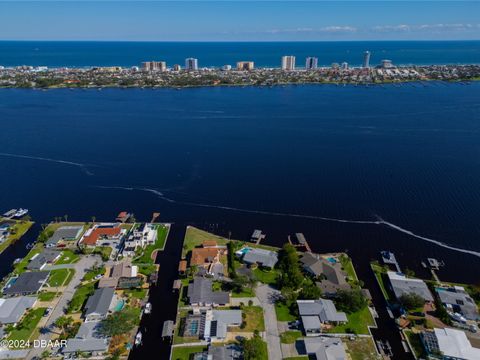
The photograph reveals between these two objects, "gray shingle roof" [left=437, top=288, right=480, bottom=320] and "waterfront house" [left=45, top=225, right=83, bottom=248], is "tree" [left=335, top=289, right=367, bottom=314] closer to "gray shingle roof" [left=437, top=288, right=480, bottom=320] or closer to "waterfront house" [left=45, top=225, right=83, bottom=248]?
"gray shingle roof" [left=437, top=288, right=480, bottom=320]

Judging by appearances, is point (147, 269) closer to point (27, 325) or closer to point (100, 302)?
point (100, 302)

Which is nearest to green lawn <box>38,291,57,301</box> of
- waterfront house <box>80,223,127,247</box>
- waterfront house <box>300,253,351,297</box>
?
waterfront house <box>80,223,127,247</box>

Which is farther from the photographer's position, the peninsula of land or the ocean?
the peninsula of land

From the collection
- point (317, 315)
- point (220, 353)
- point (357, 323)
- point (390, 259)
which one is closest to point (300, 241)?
point (390, 259)

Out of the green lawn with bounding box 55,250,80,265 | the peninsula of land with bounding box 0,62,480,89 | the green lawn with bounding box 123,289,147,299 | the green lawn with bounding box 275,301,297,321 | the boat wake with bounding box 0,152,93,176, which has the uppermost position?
the peninsula of land with bounding box 0,62,480,89

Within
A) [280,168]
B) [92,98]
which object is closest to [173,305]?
[280,168]

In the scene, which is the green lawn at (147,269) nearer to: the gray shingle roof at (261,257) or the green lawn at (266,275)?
the gray shingle roof at (261,257)
